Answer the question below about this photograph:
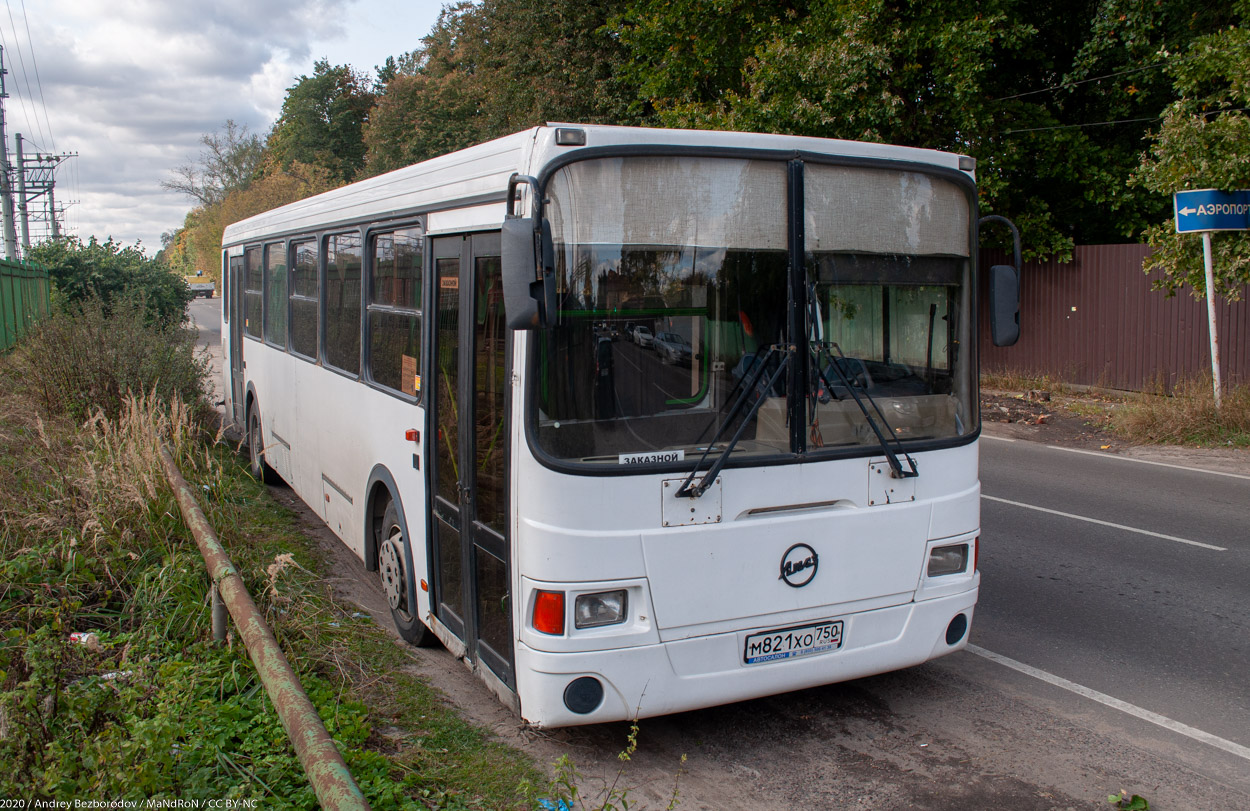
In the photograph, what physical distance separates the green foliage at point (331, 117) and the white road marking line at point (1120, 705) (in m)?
71.4

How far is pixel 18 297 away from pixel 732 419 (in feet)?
69.1

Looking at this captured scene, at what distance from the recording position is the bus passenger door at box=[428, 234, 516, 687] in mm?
4148

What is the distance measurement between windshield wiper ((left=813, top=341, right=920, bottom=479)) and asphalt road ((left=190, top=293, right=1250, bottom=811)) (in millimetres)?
1258

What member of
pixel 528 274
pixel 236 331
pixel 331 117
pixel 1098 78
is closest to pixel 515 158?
pixel 528 274

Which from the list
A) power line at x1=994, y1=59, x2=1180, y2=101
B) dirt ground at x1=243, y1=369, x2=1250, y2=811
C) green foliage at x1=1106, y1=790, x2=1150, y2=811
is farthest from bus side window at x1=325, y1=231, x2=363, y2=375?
power line at x1=994, y1=59, x2=1180, y2=101

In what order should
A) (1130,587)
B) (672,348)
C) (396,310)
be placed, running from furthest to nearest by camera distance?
1. (1130,587)
2. (396,310)
3. (672,348)

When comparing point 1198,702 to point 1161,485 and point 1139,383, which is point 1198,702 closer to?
point 1161,485

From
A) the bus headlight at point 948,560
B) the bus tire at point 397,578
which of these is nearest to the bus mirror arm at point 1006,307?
the bus headlight at point 948,560

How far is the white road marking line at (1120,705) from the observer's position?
4.27 m

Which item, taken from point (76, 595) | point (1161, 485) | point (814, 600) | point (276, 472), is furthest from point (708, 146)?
point (1161, 485)

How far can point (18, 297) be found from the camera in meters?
20.0

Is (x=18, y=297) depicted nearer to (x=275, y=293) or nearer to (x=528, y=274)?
(x=275, y=293)

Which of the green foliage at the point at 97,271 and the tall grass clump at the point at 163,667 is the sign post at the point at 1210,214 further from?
the green foliage at the point at 97,271

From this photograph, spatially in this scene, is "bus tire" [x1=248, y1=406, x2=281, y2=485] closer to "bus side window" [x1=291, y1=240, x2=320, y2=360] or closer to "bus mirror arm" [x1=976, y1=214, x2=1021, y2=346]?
"bus side window" [x1=291, y1=240, x2=320, y2=360]
